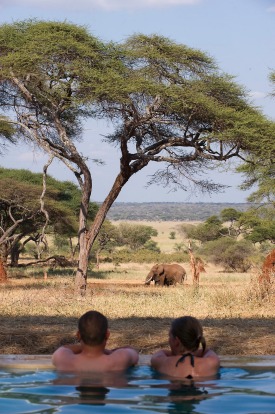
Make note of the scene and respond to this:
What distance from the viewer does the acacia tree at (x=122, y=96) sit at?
18.7 m

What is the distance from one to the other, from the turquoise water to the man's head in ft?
1.10

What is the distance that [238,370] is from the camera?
6199 mm

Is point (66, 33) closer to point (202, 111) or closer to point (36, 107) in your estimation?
point (36, 107)

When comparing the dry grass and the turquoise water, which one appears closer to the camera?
the turquoise water

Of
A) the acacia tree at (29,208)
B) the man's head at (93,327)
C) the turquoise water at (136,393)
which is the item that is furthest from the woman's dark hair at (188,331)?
the acacia tree at (29,208)

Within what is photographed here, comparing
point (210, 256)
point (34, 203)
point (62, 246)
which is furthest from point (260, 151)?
point (62, 246)

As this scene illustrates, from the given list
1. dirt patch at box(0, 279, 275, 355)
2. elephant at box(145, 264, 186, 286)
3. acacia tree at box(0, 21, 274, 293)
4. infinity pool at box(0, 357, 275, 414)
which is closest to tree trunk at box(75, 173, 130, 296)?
acacia tree at box(0, 21, 274, 293)

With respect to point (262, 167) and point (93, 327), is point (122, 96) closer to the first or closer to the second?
point (262, 167)

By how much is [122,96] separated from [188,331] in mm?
13914

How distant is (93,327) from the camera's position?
547 cm

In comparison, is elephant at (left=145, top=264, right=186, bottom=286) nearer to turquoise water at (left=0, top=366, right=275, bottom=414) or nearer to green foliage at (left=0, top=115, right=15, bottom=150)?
green foliage at (left=0, top=115, right=15, bottom=150)

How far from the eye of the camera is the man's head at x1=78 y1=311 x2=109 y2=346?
5.45m

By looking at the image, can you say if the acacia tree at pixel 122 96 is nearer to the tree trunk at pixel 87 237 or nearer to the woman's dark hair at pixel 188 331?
the tree trunk at pixel 87 237

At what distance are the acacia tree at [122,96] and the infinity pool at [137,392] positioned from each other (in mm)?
12269
